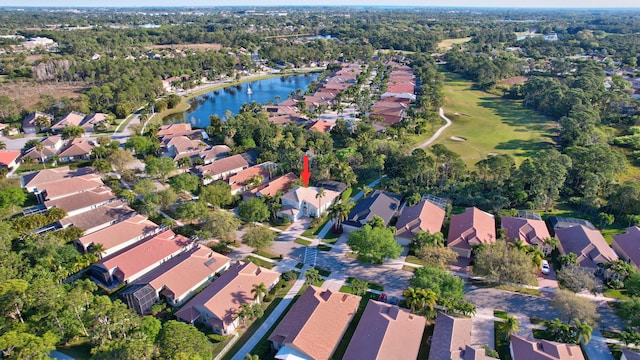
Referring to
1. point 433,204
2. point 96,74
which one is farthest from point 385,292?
point 96,74

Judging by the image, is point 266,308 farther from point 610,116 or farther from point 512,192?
point 610,116

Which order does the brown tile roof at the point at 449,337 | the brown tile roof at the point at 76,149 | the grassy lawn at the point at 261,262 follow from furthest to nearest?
the brown tile roof at the point at 76,149 < the grassy lawn at the point at 261,262 < the brown tile roof at the point at 449,337

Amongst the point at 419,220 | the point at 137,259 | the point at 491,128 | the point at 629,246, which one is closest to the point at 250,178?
the point at 137,259

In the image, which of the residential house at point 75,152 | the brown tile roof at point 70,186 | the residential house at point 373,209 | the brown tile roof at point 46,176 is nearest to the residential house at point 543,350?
the residential house at point 373,209

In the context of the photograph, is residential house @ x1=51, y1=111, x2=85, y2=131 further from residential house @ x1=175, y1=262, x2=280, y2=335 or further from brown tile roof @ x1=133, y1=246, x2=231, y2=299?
residential house @ x1=175, y1=262, x2=280, y2=335

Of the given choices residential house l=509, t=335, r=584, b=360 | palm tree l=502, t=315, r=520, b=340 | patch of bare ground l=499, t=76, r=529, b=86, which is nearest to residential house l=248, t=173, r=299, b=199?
Result: palm tree l=502, t=315, r=520, b=340

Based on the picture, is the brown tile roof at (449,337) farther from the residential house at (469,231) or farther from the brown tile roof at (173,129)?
the brown tile roof at (173,129)
